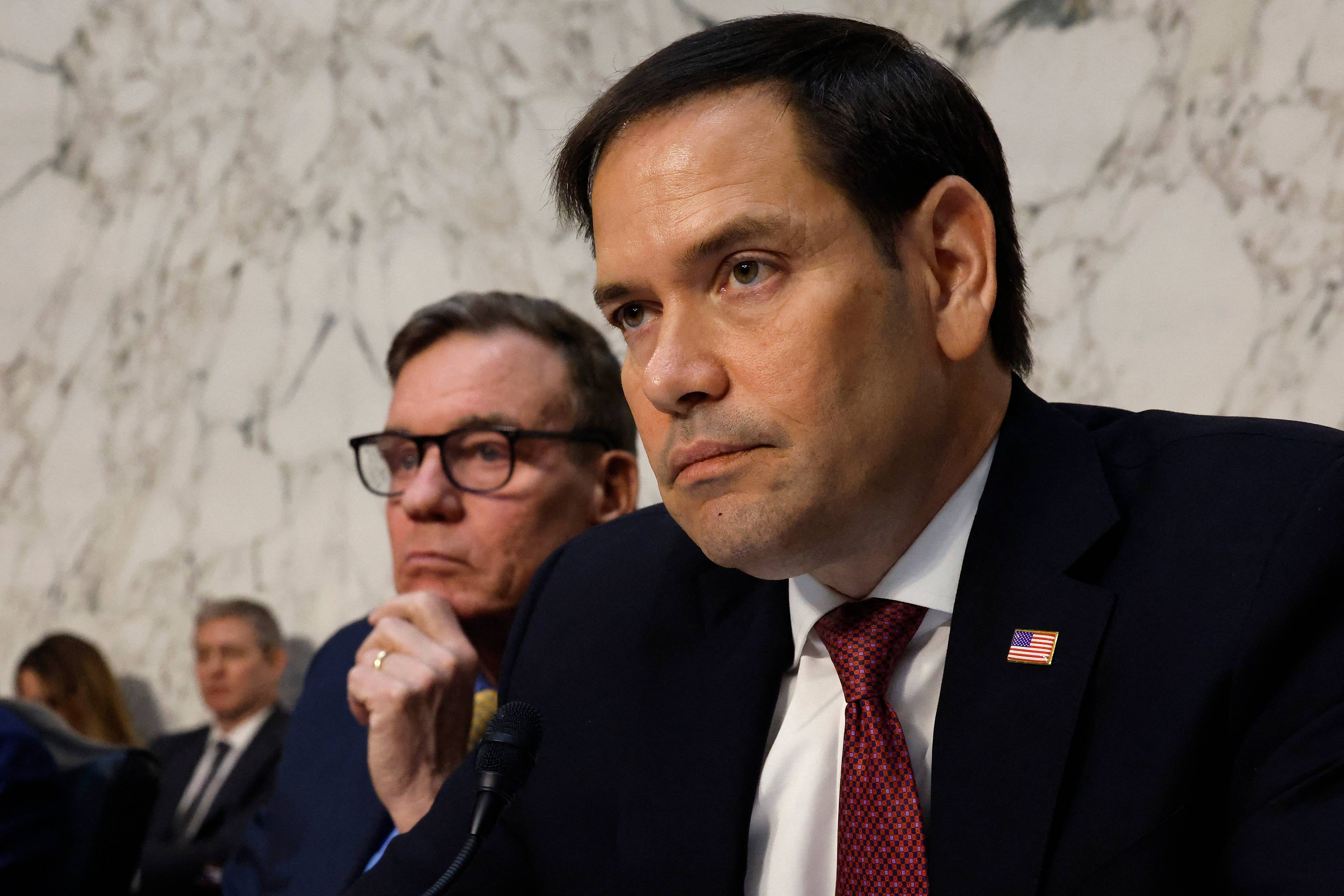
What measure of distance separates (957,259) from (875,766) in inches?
21.3

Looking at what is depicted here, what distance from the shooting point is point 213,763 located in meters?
5.26

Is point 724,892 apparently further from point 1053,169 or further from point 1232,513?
point 1053,169

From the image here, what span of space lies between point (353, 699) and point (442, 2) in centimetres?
320

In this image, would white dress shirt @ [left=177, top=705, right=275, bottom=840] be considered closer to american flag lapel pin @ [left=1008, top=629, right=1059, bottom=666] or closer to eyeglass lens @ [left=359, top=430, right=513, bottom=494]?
eyeglass lens @ [left=359, top=430, right=513, bottom=494]

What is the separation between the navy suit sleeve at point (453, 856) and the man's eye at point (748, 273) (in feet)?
2.12

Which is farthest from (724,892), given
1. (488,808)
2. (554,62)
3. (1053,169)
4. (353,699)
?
(554,62)

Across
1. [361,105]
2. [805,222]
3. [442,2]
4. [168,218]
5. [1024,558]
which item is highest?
[442,2]

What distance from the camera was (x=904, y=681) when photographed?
1.31 m

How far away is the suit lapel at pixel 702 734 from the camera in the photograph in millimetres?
1301

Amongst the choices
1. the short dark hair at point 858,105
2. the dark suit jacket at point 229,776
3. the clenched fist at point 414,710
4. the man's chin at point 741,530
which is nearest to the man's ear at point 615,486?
the clenched fist at point 414,710

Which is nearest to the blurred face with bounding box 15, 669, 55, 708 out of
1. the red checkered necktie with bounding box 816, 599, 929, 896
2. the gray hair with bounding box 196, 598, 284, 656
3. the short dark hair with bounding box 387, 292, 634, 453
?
the gray hair with bounding box 196, 598, 284, 656

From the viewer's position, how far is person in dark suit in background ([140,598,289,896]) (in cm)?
465

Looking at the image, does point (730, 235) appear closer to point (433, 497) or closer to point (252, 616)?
point (433, 497)

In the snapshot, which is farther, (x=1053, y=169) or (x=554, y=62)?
(x=554, y=62)
